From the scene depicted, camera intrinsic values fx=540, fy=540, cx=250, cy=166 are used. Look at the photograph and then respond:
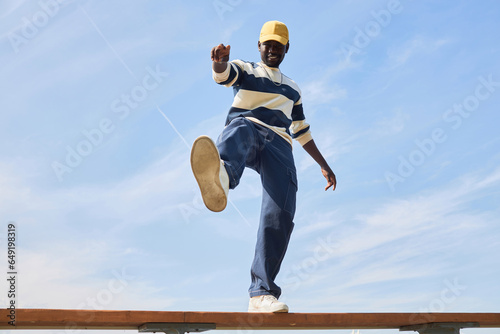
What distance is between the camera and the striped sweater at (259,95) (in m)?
4.16

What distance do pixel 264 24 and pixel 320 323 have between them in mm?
2352

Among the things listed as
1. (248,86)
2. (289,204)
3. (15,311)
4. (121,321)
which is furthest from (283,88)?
(15,311)

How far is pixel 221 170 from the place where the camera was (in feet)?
11.4

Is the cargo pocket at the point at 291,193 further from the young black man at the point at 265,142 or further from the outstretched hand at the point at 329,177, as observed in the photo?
the outstretched hand at the point at 329,177

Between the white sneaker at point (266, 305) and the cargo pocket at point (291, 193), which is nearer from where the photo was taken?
the white sneaker at point (266, 305)

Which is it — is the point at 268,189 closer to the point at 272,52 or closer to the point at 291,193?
the point at 291,193

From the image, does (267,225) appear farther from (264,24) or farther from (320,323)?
(264,24)

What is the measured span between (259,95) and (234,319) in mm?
1724

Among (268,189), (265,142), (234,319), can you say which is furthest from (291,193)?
(234,319)

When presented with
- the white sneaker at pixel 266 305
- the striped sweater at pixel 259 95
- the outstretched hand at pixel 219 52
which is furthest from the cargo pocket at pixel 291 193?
the outstretched hand at pixel 219 52

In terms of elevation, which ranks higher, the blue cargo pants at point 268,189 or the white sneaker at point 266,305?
the blue cargo pants at point 268,189

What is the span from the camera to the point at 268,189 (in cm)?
414

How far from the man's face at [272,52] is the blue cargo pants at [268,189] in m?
0.62

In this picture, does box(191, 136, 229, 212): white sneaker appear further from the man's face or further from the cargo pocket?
the man's face
